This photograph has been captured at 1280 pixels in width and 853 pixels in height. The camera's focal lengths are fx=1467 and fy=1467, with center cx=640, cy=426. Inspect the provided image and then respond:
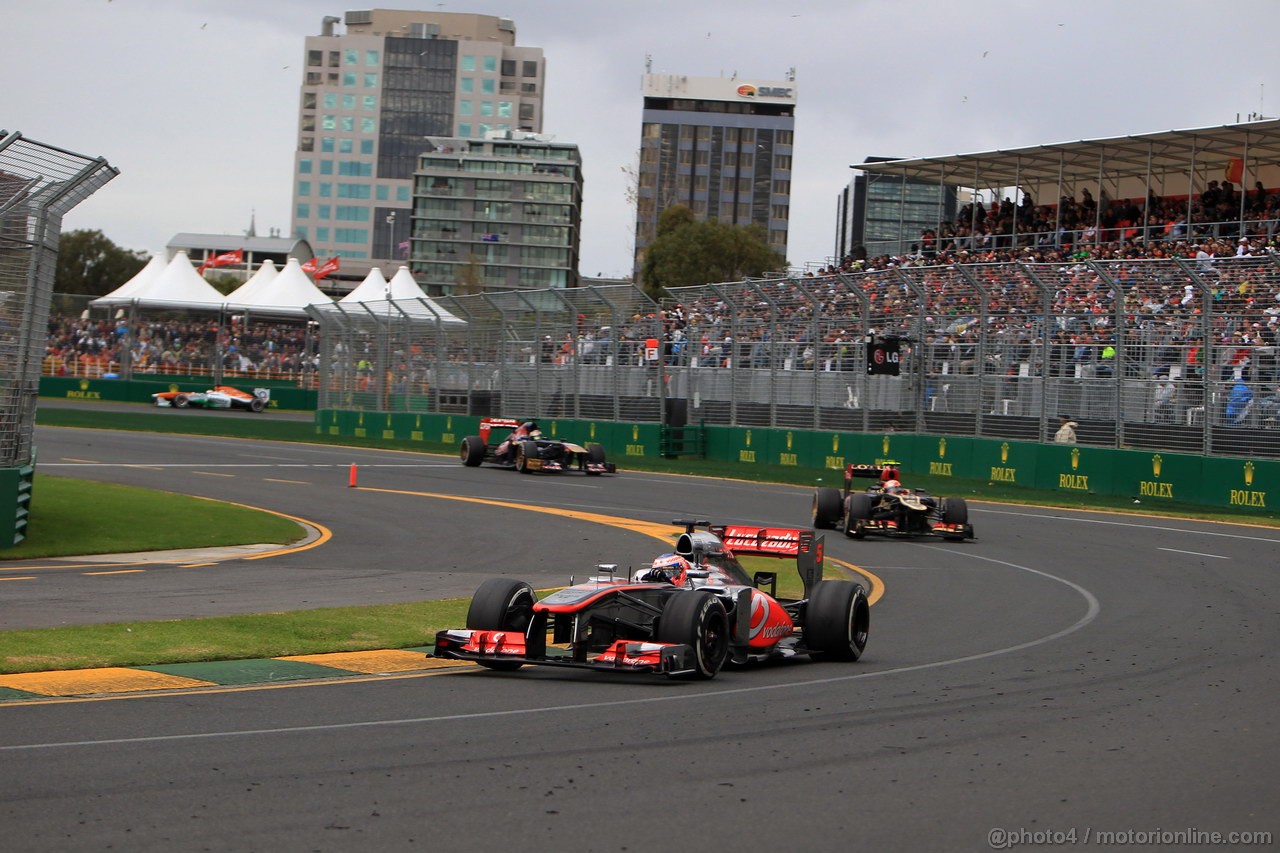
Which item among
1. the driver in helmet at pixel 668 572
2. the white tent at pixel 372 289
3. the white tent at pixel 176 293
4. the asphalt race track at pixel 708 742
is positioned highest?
the white tent at pixel 372 289

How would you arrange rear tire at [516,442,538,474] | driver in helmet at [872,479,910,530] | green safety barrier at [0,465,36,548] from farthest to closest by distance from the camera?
rear tire at [516,442,538,474]
driver in helmet at [872,479,910,530]
green safety barrier at [0,465,36,548]

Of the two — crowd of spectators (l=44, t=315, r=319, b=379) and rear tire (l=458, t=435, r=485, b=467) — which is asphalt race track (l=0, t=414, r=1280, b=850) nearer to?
rear tire (l=458, t=435, r=485, b=467)

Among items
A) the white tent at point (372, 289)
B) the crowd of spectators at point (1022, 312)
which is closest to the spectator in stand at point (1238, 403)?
the crowd of spectators at point (1022, 312)

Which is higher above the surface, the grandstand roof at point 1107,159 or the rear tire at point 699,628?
the grandstand roof at point 1107,159

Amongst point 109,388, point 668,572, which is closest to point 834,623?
point 668,572

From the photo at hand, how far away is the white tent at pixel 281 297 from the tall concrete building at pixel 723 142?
234 ft

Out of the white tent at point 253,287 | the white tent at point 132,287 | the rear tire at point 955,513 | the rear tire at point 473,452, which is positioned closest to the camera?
the rear tire at point 955,513

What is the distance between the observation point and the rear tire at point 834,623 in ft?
38.9

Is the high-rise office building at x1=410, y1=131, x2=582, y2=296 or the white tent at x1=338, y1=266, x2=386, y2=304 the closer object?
the white tent at x1=338, y1=266, x2=386, y2=304

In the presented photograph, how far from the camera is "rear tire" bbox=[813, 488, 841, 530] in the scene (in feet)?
80.6

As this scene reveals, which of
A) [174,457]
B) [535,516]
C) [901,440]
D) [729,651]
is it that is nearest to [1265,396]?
[901,440]

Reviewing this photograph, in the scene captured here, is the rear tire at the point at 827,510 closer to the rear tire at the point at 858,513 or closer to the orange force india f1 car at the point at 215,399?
the rear tire at the point at 858,513

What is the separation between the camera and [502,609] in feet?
36.1

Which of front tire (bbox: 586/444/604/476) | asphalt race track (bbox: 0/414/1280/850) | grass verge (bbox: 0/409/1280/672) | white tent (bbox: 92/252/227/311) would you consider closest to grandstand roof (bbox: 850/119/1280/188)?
grass verge (bbox: 0/409/1280/672)
